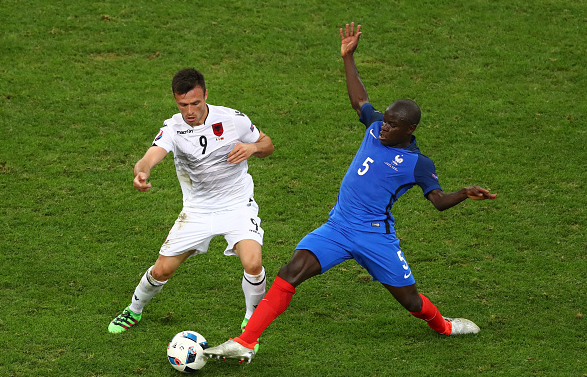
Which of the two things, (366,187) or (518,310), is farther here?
(518,310)

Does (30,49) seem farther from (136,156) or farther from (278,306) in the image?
(278,306)

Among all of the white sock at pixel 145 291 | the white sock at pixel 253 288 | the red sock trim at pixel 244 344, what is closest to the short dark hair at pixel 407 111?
the white sock at pixel 253 288

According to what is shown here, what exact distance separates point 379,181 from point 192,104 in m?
1.81

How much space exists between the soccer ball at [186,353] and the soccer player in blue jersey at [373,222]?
485 millimetres

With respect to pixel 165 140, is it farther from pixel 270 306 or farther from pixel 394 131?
pixel 394 131

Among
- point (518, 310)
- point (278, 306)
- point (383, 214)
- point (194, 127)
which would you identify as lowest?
point (518, 310)

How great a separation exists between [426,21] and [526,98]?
120 inches

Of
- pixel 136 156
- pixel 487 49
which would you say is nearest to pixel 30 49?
pixel 136 156

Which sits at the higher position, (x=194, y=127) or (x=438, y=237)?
(x=194, y=127)

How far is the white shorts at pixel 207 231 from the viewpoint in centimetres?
693

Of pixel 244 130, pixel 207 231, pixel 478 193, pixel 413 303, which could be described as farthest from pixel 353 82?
pixel 413 303

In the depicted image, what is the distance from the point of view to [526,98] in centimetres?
1236

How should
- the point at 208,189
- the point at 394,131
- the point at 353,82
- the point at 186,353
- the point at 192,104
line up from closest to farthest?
the point at 186,353 < the point at 394,131 < the point at 192,104 < the point at 208,189 < the point at 353,82

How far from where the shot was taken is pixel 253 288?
707 cm
